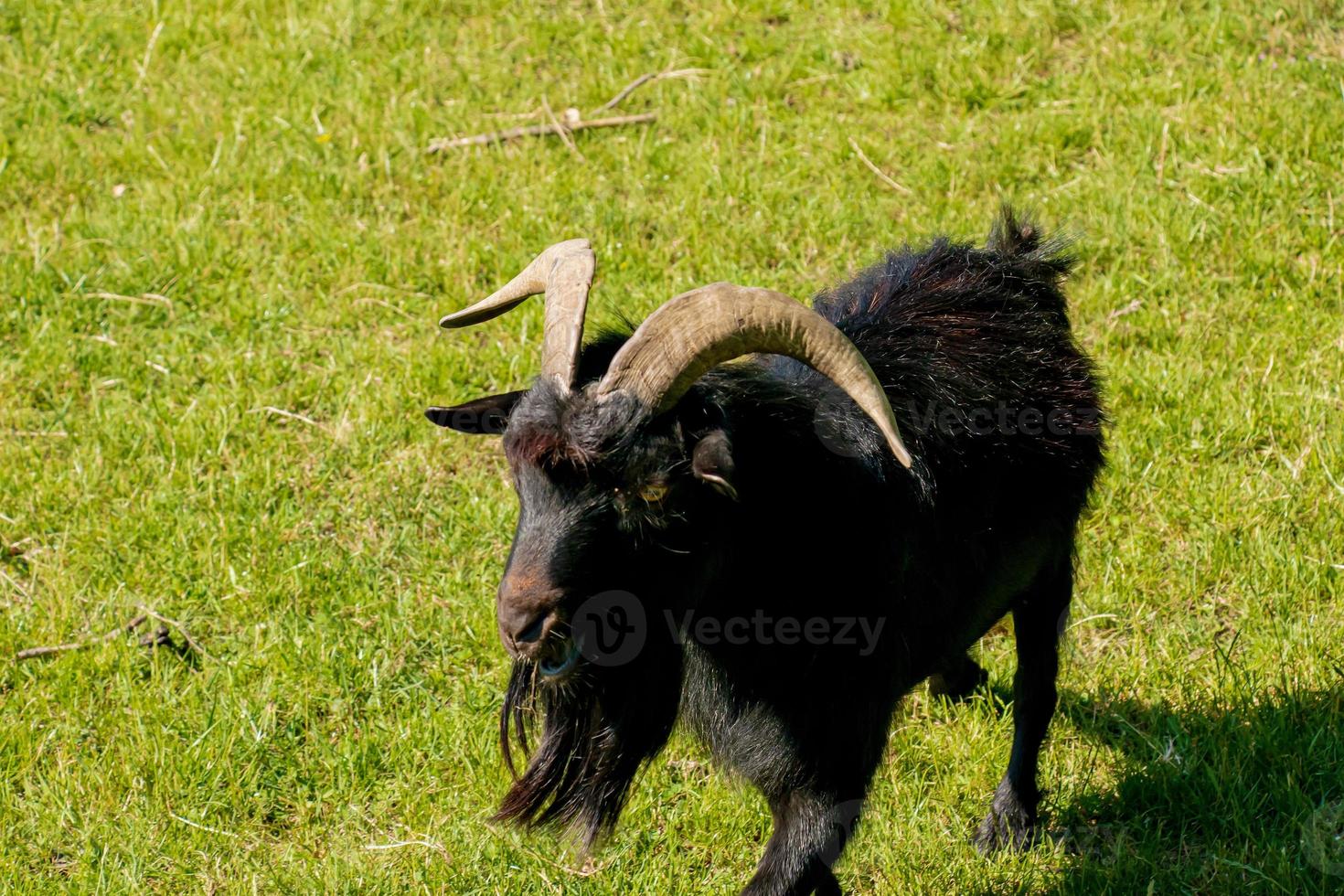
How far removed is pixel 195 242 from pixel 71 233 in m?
0.74

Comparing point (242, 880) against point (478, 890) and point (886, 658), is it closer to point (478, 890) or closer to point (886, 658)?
point (478, 890)

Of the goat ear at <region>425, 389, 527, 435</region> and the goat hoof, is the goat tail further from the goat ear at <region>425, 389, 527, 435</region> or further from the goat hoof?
the goat ear at <region>425, 389, 527, 435</region>

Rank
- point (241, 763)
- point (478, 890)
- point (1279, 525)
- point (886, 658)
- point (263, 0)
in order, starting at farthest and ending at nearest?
1. point (263, 0)
2. point (1279, 525)
3. point (241, 763)
4. point (478, 890)
5. point (886, 658)

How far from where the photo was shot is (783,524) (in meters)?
4.10

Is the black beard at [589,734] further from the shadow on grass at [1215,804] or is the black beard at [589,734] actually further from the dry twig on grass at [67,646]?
the dry twig on grass at [67,646]

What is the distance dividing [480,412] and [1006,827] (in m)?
2.34

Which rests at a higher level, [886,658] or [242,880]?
[886,658]

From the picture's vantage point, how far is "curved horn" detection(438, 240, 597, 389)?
3863 mm

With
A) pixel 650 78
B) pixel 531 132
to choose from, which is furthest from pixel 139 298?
pixel 650 78

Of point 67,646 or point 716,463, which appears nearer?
point 716,463

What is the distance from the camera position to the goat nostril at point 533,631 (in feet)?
11.9

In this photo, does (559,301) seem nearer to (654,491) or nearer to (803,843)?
(654,491)

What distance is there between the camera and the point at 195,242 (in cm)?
774

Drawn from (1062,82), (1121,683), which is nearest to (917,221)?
(1062,82)
